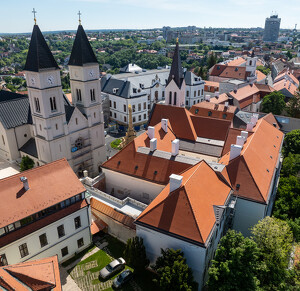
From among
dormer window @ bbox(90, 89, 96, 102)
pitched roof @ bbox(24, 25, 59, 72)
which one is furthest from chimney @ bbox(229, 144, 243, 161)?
pitched roof @ bbox(24, 25, 59, 72)

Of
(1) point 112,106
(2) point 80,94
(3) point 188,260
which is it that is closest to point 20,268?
(3) point 188,260

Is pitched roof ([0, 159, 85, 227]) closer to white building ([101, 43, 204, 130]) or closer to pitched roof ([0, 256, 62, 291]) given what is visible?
pitched roof ([0, 256, 62, 291])

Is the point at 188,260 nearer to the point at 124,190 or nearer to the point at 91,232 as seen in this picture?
the point at 91,232

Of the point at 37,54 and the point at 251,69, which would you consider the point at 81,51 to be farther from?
the point at 251,69

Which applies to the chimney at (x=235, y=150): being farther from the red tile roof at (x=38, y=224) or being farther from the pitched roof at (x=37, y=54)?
the pitched roof at (x=37, y=54)

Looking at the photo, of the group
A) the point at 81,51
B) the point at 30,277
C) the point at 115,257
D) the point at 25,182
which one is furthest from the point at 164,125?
the point at 30,277
